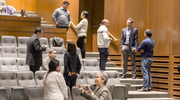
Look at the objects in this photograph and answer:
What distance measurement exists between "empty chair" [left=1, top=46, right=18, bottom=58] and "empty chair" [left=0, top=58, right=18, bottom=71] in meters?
0.59

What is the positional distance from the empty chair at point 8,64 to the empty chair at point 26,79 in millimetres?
1021

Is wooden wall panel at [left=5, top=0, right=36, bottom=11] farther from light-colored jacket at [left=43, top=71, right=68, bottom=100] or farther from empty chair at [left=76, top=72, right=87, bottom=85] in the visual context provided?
light-colored jacket at [left=43, top=71, right=68, bottom=100]

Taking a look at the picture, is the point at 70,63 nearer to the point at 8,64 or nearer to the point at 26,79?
the point at 26,79

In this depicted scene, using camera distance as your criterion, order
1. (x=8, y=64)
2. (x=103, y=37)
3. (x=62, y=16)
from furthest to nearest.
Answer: (x=62, y=16)
(x=103, y=37)
(x=8, y=64)

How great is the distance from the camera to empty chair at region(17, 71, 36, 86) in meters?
5.77

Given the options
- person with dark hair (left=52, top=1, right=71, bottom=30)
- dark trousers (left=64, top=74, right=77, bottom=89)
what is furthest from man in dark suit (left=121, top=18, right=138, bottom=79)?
dark trousers (left=64, top=74, right=77, bottom=89)

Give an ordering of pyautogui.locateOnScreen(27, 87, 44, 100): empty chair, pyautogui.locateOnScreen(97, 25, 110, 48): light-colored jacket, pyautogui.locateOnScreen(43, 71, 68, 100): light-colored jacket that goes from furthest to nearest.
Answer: pyautogui.locateOnScreen(97, 25, 110, 48): light-colored jacket < pyautogui.locateOnScreen(27, 87, 44, 100): empty chair < pyautogui.locateOnScreen(43, 71, 68, 100): light-colored jacket

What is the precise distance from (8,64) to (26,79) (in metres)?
1.12

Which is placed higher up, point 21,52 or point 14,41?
point 14,41

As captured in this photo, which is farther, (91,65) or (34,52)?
(91,65)

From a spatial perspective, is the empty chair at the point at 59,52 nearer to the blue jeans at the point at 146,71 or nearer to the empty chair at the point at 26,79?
the empty chair at the point at 26,79

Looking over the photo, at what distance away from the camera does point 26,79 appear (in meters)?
5.83

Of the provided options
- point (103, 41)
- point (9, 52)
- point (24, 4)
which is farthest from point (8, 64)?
point (24, 4)

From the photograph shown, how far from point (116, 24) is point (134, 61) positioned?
4.83 feet
